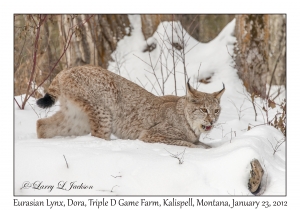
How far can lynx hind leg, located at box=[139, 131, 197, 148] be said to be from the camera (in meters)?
→ 5.70

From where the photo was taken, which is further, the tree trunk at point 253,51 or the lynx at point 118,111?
the tree trunk at point 253,51

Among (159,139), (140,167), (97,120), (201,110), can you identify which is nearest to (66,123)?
(97,120)

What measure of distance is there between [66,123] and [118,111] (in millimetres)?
712

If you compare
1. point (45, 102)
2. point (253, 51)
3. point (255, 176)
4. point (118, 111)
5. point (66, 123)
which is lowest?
point (255, 176)

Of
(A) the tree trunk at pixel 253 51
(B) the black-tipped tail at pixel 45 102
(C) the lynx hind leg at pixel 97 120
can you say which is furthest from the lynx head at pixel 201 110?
(A) the tree trunk at pixel 253 51

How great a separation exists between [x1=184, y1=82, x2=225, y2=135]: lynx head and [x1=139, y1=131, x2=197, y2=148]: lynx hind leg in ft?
1.05

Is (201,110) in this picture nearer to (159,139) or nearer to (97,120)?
(159,139)

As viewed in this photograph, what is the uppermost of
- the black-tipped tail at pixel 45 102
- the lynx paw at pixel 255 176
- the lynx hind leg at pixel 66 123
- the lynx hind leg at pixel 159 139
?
the black-tipped tail at pixel 45 102

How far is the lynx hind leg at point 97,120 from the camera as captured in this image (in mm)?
5719

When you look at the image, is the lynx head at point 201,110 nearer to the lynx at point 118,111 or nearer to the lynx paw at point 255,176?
the lynx at point 118,111

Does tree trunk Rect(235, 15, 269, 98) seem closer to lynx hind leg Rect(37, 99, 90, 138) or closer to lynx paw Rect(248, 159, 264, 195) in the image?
lynx hind leg Rect(37, 99, 90, 138)

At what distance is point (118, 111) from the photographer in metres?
6.08

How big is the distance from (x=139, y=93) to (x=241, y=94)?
3.55 meters
